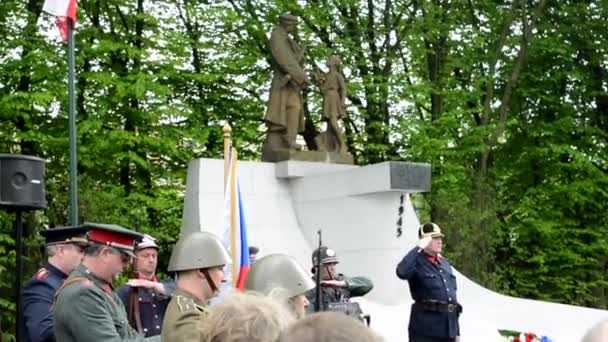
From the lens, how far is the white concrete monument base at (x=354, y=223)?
12852 millimetres

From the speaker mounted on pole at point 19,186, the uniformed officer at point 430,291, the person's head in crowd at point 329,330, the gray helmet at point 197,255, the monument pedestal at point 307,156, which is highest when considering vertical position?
the monument pedestal at point 307,156

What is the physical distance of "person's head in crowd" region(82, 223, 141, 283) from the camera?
4641 millimetres

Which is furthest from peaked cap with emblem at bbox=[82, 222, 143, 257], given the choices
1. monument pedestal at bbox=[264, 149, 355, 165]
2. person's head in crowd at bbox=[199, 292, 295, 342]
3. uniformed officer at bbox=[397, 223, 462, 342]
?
monument pedestal at bbox=[264, 149, 355, 165]

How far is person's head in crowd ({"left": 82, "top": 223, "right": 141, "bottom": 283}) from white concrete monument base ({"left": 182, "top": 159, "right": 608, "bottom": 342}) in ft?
25.5

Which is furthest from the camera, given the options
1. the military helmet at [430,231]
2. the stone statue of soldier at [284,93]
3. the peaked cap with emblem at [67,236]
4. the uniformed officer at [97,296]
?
the stone statue of soldier at [284,93]

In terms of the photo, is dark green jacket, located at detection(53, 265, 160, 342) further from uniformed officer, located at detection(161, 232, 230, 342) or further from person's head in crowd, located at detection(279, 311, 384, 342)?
person's head in crowd, located at detection(279, 311, 384, 342)

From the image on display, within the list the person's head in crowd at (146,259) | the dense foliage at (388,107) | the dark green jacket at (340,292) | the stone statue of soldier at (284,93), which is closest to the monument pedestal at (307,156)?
the stone statue of soldier at (284,93)

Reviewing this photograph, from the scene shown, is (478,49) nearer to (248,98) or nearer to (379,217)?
(248,98)

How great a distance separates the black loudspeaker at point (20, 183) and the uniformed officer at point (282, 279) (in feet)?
10.8

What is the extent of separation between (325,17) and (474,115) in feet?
12.1

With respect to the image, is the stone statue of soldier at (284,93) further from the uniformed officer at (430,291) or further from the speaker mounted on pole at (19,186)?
the speaker mounted on pole at (19,186)

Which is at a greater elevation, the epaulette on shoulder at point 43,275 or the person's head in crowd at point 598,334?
the person's head in crowd at point 598,334

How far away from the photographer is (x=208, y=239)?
4465mm

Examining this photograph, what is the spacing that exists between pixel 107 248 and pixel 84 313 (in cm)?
35
